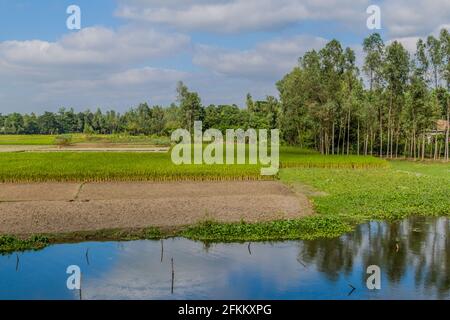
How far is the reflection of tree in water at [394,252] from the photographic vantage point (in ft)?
44.2

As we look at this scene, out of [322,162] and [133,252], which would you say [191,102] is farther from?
[133,252]

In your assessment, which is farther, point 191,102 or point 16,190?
point 191,102

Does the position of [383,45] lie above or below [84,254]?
above

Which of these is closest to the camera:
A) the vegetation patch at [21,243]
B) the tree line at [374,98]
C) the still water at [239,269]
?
the still water at [239,269]

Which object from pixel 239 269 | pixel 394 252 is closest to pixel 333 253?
pixel 394 252

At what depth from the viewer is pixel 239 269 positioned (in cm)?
1398

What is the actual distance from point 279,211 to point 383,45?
43346 mm

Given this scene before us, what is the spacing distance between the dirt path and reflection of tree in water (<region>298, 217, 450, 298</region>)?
373 centimetres

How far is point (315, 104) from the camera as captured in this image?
57.0 meters

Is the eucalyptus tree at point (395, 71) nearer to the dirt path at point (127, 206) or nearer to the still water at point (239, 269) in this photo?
the dirt path at point (127, 206)

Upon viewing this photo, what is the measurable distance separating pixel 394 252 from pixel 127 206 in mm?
11440

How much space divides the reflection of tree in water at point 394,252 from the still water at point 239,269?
0.10ft

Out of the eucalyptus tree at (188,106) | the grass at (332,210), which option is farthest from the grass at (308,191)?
the eucalyptus tree at (188,106)
